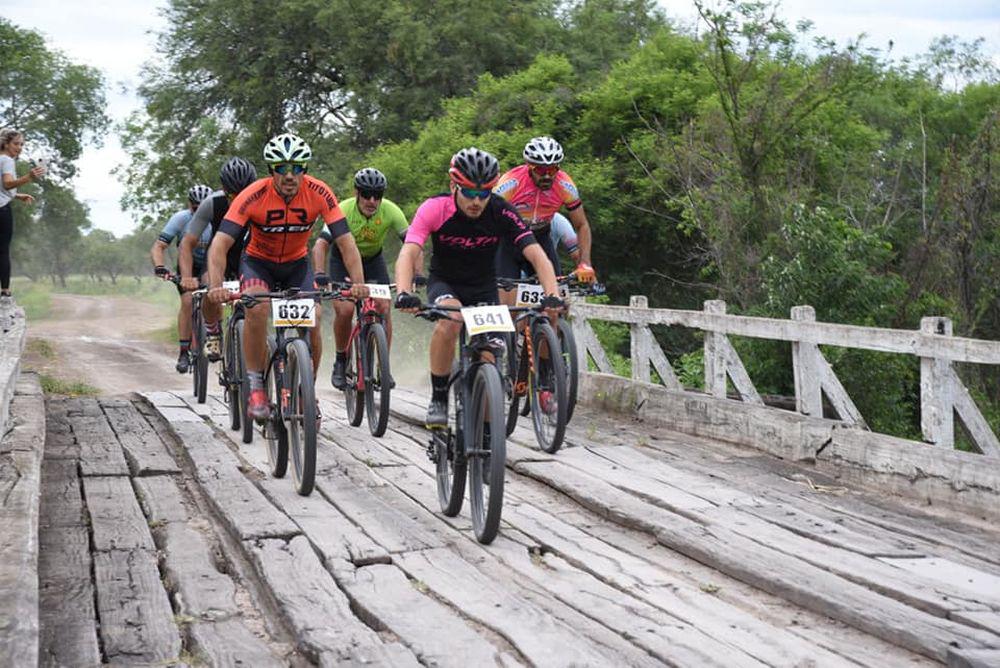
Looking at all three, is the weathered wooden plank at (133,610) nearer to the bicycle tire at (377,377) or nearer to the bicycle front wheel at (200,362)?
the bicycle tire at (377,377)

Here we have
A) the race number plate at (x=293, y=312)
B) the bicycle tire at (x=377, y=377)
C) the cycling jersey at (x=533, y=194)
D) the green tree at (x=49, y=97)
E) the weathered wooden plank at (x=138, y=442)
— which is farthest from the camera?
the green tree at (x=49, y=97)

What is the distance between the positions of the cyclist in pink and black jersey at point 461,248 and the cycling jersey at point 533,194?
8.41 ft

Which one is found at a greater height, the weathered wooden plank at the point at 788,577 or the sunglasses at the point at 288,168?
the sunglasses at the point at 288,168

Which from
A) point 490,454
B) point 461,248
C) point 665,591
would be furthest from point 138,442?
point 665,591

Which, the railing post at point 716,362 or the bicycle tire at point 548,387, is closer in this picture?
the bicycle tire at point 548,387

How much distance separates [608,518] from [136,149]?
35.5m

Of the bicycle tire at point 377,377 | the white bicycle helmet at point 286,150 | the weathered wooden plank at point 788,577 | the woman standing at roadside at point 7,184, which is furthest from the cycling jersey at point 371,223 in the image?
the weathered wooden plank at point 788,577

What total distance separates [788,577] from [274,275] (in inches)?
198

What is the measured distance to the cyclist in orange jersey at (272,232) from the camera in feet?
26.4

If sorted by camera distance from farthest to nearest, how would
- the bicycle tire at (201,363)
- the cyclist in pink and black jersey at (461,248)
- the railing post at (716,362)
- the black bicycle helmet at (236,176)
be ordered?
the bicycle tire at (201,363) < the railing post at (716,362) < the black bicycle helmet at (236,176) < the cyclist in pink and black jersey at (461,248)

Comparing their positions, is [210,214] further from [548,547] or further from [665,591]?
Answer: [665,591]

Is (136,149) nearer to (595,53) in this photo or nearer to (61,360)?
(61,360)

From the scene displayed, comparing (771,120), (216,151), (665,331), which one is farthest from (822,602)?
(216,151)

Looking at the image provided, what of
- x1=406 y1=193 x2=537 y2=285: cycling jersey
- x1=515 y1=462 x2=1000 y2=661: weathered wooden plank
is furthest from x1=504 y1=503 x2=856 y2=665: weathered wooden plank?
x1=406 y1=193 x2=537 y2=285: cycling jersey
